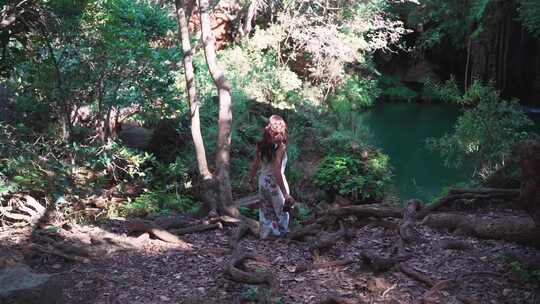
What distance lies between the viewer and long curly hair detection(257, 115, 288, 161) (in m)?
5.55

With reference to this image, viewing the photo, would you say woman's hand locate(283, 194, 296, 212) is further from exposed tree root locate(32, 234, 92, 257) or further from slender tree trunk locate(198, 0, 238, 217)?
exposed tree root locate(32, 234, 92, 257)

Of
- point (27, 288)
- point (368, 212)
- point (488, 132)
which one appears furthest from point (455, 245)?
point (488, 132)

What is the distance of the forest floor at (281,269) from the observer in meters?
4.23

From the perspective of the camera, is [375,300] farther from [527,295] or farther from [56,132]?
[56,132]

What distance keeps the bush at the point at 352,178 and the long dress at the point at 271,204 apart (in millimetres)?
5049

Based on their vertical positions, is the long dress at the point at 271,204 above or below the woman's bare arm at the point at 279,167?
below

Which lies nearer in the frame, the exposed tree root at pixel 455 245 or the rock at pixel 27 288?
the rock at pixel 27 288

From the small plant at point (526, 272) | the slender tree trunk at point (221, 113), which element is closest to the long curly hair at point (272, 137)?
the slender tree trunk at point (221, 113)

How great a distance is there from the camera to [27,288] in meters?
3.92

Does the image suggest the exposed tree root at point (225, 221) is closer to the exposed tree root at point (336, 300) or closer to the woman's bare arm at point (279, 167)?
the woman's bare arm at point (279, 167)

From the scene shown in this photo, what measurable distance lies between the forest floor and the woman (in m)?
0.22

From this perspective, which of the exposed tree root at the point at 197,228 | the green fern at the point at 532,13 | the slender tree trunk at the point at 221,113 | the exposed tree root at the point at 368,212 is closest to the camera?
the exposed tree root at the point at 368,212

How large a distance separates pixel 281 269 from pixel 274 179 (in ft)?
3.71

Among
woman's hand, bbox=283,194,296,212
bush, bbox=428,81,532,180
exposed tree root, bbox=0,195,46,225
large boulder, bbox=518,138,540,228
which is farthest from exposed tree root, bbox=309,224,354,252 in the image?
bush, bbox=428,81,532,180
